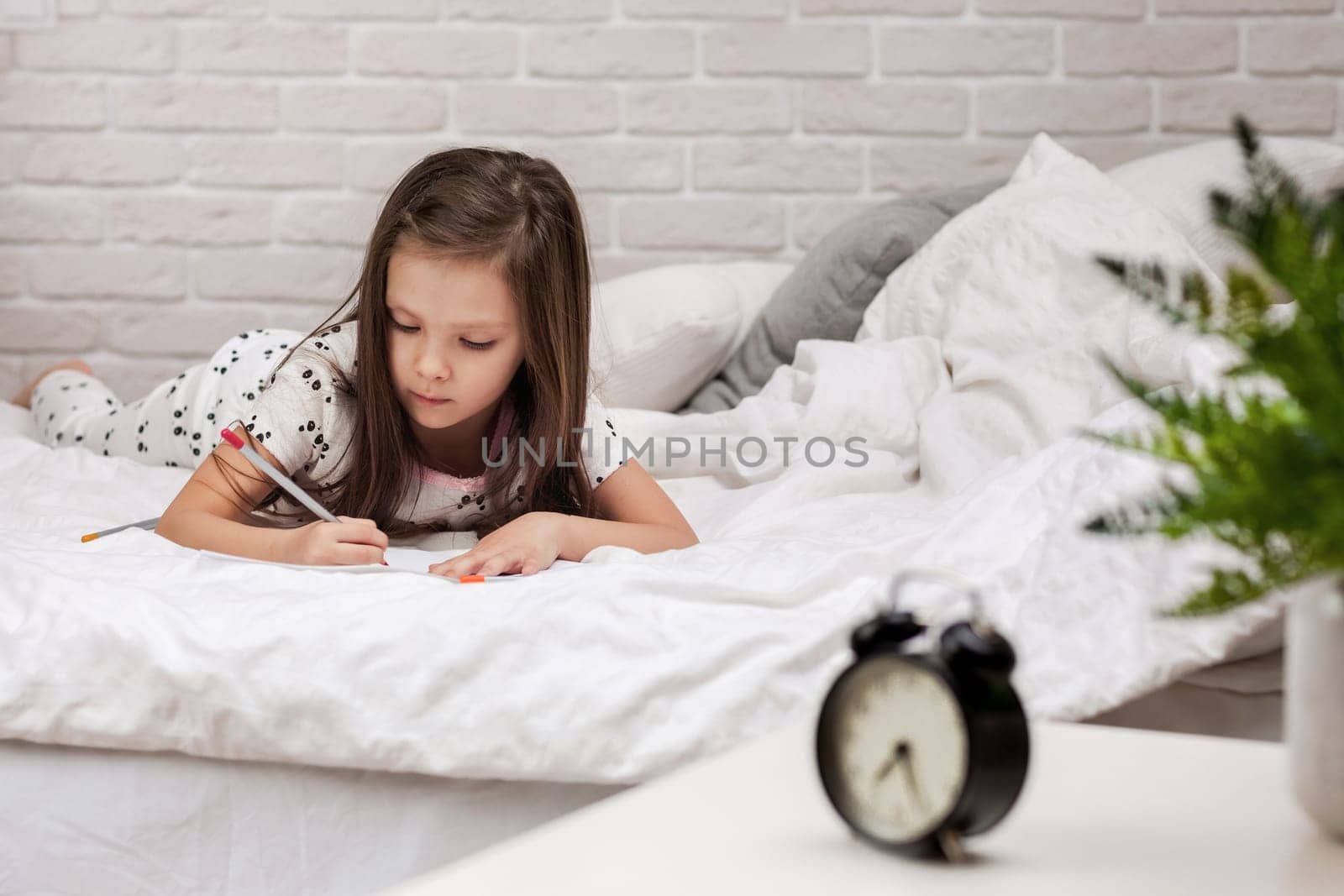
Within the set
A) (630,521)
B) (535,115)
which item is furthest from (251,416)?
(535,115)

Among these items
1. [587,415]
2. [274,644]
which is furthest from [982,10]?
[274,644]

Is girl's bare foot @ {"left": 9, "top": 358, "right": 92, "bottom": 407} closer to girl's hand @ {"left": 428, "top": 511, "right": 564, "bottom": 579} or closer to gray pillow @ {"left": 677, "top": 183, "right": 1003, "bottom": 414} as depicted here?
gray pillow @ {"left": 677, "top": 183, "right": 1003, "bottom": 414}

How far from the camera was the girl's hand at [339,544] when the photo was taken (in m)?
1.07

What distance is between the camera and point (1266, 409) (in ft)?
1.43

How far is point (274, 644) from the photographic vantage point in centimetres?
89

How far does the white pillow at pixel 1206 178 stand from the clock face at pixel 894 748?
1.26m

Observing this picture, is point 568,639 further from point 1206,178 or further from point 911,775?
point 1206,178

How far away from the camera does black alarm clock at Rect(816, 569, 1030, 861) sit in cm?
46

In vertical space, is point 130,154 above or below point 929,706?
above

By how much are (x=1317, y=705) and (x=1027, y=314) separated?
1060mm

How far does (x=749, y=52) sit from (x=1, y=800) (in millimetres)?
1700

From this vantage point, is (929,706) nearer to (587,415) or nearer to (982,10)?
(587,415)

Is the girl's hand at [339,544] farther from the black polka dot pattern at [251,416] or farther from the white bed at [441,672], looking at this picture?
the black polka dot pattern at [251,416]

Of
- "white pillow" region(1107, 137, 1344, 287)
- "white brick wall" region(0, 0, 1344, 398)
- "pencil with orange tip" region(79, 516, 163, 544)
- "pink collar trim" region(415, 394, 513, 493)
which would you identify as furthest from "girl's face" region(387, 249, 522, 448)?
"white brick wall" region(0, 0, 1344, 398)
